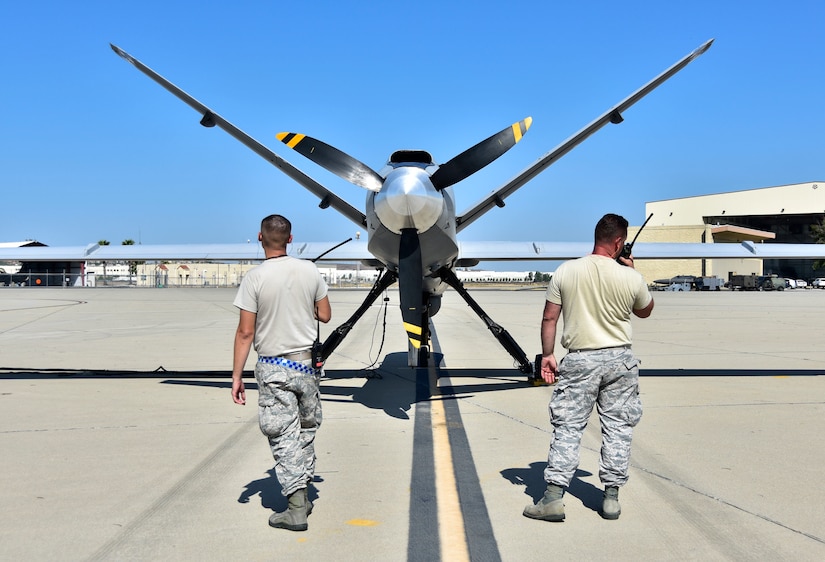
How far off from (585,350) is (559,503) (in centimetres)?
100

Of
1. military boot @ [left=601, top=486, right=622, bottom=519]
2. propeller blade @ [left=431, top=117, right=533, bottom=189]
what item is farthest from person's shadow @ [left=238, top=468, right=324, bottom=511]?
propeller blade @ [left=431, top=117, right=533, bottom=189]

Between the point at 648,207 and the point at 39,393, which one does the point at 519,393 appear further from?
the point at 648,207

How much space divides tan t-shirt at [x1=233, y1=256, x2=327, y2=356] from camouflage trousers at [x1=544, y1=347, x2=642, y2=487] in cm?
174

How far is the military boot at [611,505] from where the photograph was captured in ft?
13.5

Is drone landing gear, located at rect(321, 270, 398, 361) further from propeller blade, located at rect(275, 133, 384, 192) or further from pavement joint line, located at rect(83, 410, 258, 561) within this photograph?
pavement joint line, located at rect(83, 410, 258, 561)

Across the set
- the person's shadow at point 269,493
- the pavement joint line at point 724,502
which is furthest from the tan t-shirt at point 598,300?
the person's shadow at point 269,493

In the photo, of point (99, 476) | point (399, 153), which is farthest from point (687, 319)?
point (99, 476)

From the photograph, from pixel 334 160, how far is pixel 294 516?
504 cm

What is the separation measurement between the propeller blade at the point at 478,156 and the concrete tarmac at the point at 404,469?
276 cm

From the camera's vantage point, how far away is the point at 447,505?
14.3 feet

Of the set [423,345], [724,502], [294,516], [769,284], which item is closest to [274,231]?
[294,516]

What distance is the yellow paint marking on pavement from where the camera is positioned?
11.8 feet

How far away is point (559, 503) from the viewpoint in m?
4.11

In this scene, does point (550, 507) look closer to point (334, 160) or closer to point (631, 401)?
point (631, 401)
